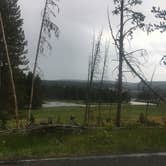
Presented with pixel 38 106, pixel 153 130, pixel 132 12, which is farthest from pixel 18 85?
pixel 153 130

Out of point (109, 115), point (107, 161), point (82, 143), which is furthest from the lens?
point (109, 115)

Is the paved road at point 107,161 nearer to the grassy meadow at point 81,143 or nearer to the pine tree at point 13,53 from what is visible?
the grassy meadow at point 81,143

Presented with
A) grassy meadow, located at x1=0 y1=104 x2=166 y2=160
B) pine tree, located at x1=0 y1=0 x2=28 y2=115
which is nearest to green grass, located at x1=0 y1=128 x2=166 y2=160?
grassy meadow, located at x1=0 y1=104 x2=166 y2=160

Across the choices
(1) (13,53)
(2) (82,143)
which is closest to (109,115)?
(1) (13,53)

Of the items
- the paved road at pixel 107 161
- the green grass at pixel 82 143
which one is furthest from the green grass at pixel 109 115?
the paved road at pixel 107 161

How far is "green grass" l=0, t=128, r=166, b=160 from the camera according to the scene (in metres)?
7.91

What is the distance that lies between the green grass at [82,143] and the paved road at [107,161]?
0.66m

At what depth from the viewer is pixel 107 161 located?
6988 millimetres

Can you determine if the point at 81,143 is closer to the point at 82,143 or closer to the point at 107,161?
the point at 82,143

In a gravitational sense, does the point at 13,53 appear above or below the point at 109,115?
above

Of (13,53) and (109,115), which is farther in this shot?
(13,53)

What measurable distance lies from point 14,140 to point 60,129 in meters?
1.01

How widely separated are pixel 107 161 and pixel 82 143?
1.74 m

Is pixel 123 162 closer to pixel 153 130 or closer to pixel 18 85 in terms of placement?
pixel 153 130
